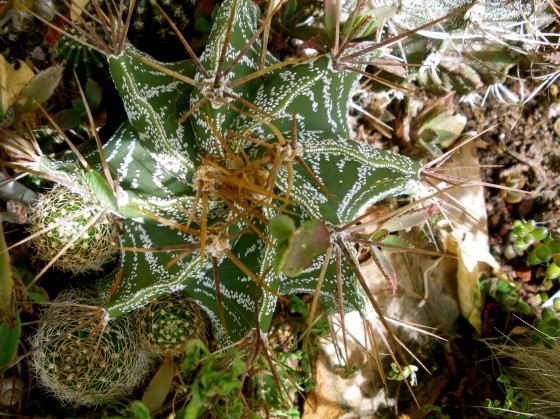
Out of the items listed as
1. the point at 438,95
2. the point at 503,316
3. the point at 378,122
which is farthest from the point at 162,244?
the point at 503,316

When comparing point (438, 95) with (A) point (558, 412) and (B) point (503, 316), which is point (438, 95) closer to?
(B) point (503, 316)

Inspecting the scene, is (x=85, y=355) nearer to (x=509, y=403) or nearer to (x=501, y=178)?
(x=509, y=403)

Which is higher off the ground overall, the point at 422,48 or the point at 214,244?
the point at 422,48

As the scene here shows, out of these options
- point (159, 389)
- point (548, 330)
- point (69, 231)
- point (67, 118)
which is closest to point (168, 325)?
point (159, 389)

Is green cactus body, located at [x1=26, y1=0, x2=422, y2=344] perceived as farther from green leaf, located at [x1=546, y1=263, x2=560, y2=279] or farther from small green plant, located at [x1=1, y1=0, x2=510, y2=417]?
→ green leaf, located at [x1=546, y1=263, x2=560, y2=279]

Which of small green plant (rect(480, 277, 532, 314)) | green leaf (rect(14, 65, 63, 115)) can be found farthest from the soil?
green leaf (rect(14, 65, 63, 115))

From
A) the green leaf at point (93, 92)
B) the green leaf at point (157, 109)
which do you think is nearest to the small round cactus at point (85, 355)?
the green leaf at point (157, 109)

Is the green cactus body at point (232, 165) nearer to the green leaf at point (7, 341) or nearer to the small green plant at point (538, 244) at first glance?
the green leaf at point (7, 341)
